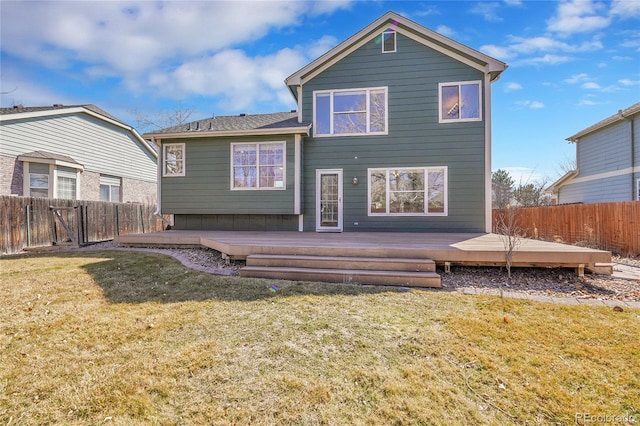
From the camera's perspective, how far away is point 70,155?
532 inches

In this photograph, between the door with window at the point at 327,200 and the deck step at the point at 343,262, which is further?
the door with window at the point at 327,200

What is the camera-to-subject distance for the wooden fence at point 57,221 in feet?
26.2

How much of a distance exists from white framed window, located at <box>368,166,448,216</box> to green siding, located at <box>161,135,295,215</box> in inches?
126

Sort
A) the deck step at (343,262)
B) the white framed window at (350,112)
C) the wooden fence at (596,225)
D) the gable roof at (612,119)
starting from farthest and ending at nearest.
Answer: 1. the gable roof at (612,119)
2. the white framed window at (350,112)
3. the wooden fence at (596,225)
4. the deck step at (343,262)

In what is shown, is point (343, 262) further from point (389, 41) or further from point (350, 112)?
point (389, 41)

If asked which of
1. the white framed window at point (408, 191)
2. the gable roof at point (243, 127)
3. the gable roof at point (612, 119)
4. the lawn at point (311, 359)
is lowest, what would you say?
the lawn at point (311, 359)

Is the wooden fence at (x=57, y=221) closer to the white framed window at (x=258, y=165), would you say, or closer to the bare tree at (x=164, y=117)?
the white framed window at (x=258, y=165)

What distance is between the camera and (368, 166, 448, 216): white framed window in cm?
906

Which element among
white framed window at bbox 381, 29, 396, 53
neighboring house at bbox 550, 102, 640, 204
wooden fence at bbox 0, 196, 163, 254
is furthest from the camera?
neighboring house at bbox 550, 102, 640, 204

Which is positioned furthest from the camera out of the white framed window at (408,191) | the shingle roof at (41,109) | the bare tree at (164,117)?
the bare tree at (164,117)

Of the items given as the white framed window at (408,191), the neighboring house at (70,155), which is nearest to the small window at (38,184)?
the neighboring house at (70,155)

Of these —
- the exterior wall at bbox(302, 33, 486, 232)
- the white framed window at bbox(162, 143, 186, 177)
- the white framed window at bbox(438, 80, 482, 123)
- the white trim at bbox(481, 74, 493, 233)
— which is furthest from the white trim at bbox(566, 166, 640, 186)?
the white framed window at bbox(162, 143, 186, 177)

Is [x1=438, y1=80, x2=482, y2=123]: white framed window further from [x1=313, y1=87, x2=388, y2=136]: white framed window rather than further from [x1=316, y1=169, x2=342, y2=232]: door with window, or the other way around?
[x1=316, y1=169, x2=342, y2=232]: door with window

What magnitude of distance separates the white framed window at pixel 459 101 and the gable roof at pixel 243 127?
438cm
